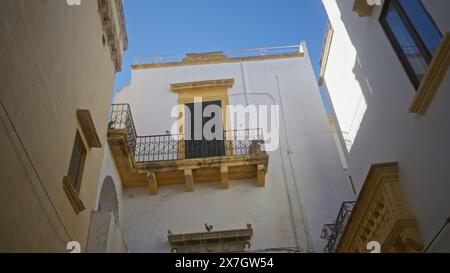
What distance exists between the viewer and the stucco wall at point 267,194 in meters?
11.6

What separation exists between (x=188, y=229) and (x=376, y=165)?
5.51m

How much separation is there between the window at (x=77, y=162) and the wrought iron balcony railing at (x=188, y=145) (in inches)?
159

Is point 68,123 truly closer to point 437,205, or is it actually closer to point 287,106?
point 437,205

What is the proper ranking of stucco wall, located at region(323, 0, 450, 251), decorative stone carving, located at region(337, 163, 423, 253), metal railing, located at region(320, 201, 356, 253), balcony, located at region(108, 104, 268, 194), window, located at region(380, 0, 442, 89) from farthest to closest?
balcony, located at region(108, 104, 268, 194) → metal railing, located at region(320, 201, 356, 253) → decorative stone carving, located at region(337, 163, 423, 253) → window, located at region(380, 0, 442, 89) → stucco wall, located at region(323, 0, 450, 251)

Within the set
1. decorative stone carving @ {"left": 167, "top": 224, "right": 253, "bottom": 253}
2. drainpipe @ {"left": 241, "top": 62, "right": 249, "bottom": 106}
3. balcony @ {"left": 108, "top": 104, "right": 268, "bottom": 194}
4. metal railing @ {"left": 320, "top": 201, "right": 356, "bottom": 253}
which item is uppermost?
drainpipe @ {"left": 241, "top": 62, "right": 249, "bottom": 106}

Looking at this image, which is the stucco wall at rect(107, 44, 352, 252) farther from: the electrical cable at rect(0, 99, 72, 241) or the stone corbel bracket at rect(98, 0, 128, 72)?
the electrical cable at rect(0, 99, 72, 241)

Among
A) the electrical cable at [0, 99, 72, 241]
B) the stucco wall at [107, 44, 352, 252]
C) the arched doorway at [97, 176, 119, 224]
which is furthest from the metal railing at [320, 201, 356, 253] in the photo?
the electrical cable at [0, 99, 72, 241]

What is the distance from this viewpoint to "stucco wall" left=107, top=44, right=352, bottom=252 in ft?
38.2

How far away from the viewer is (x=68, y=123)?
7.53 m

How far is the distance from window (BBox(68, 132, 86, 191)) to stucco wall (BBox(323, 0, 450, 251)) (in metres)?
5.02

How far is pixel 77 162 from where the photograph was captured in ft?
27.1

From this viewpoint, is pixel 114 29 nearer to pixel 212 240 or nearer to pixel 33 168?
pixel 33 168

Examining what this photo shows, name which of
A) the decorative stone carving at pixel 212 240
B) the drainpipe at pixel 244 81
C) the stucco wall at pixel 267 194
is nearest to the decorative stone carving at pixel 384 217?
the stucco wall at pixel 267 194
